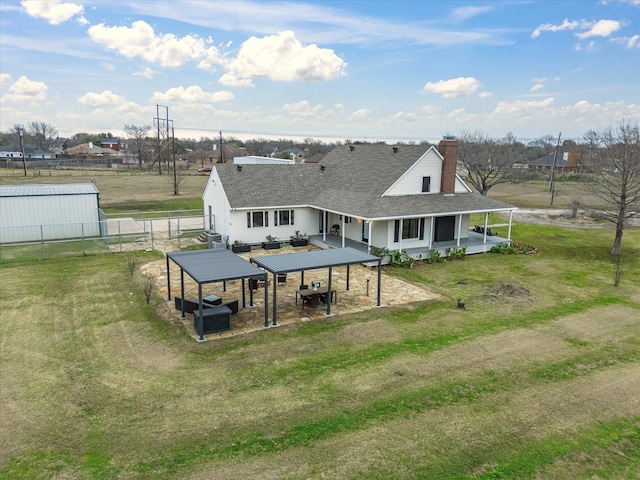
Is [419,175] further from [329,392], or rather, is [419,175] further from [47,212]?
[47,212]

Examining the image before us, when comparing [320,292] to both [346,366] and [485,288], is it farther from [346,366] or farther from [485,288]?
[485,288]

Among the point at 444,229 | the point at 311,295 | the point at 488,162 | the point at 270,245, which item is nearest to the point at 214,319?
the point at 311,295

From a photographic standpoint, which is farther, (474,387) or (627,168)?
(627,168)

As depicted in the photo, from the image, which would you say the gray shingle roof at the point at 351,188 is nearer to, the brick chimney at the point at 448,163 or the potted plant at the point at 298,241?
the brick chimney at the point at 448,163

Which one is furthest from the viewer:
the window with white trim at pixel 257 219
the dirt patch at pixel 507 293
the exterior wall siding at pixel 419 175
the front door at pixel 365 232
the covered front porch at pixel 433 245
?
the window with white trim at pixel 257 219

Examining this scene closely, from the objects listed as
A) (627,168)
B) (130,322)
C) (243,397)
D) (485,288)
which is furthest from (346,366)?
(627,168)

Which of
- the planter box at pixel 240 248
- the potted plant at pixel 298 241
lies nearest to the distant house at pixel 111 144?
Result: the potted plant at pixel 298 241

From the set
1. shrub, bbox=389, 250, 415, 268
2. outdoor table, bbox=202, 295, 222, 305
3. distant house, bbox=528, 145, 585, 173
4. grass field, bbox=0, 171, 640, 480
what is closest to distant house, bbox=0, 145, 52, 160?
grass field, bbox=0, 171, 640, 480

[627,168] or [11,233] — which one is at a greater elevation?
[627,168]
